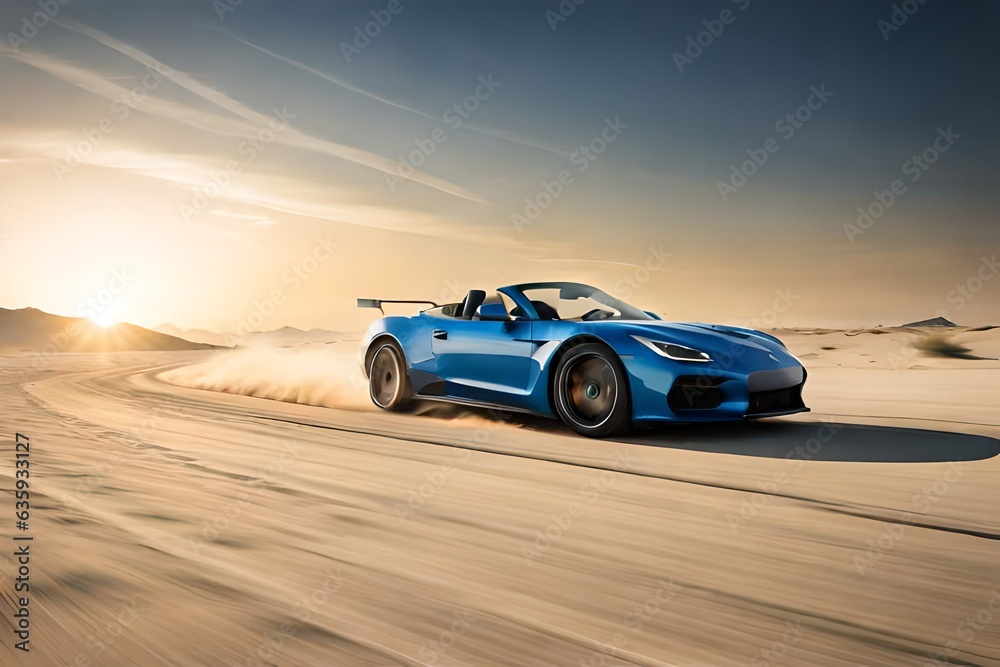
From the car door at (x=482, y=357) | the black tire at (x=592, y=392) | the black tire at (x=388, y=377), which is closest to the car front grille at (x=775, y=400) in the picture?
the black tire at (x=592, y=392)

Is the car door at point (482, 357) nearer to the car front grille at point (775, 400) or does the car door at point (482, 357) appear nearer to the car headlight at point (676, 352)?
the car headlight at point (676, 352)

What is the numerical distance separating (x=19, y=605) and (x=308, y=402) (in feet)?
23.4

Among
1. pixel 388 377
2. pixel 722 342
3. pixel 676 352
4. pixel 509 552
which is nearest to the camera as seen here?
pixel 509 552

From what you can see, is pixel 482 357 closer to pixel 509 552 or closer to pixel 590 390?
pixel 590 390

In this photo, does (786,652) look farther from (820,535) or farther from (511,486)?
(511,486)

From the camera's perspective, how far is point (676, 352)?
6203 millimetres

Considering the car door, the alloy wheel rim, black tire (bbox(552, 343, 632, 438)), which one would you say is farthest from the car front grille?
the car door

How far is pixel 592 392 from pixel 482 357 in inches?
47.5

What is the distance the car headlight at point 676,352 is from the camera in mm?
6164

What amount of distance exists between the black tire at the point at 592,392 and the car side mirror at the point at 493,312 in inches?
27.0

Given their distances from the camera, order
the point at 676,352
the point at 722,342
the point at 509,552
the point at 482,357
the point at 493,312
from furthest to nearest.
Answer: the point at 482,357
the point at 493,312
the point at 722,342
the point at 676,352
the point at 509,552

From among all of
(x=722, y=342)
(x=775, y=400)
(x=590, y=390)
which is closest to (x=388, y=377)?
(x=590, y=390)

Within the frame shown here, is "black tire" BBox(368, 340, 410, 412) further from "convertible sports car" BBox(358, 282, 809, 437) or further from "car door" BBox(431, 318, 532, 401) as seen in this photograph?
"car door" BBox(431, 318, 532, 401)

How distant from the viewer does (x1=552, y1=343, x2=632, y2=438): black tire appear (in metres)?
6.34
